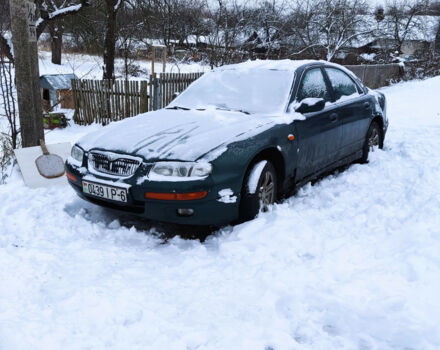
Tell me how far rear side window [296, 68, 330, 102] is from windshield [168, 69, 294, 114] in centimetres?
16

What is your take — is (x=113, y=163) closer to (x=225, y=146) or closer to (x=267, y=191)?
(x=225, y=146)

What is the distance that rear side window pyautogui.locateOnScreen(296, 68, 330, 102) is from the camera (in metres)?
4.43

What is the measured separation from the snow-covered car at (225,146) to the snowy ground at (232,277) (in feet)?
1.04

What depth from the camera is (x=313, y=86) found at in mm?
4664

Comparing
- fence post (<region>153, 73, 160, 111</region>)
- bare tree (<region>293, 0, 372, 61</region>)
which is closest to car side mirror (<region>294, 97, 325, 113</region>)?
fence post (<region>153, 73, 160, 111</region>)

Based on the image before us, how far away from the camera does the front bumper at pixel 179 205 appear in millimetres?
3230

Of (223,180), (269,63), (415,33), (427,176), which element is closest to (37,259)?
(223,180)

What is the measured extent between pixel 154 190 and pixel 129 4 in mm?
14571

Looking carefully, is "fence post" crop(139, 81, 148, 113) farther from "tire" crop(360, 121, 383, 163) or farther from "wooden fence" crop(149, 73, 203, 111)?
"tire" crop(360, 121, 383, 163)

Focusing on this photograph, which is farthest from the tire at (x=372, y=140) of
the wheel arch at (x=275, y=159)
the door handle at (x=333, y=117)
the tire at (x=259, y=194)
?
the tire at (x=259, y=194)

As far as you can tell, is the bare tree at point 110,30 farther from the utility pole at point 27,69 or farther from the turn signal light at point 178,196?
the turn signal light at point 178,196

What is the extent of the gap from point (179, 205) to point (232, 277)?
2.39ft

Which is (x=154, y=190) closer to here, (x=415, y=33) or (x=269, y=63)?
(x=269, y=63)

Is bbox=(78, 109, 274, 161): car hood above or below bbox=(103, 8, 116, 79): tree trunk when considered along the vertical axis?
below
